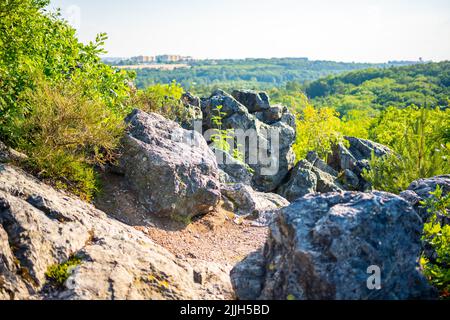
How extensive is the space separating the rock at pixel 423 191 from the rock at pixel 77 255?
333cm

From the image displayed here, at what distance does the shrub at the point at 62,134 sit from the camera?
741cm

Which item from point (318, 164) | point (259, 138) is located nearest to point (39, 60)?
point (259, 138)

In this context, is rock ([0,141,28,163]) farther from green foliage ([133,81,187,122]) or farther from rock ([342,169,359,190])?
rock ([342,169,359,190])

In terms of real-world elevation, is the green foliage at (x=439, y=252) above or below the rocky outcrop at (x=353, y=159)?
above

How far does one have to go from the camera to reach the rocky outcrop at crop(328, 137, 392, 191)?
1961 cm

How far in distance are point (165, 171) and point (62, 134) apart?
220cm

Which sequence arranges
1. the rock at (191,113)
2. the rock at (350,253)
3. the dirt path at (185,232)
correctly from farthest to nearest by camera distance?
the rock at (191,113)
the dirt path at (185,232)
the rock at (350,253)

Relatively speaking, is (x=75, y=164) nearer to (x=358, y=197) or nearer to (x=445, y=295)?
(x=358, y=197)

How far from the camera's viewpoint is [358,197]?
17.0 ft

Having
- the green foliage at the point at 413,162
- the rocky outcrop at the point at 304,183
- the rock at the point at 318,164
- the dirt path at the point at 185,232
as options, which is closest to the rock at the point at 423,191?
the green foliage at the point at 413,162

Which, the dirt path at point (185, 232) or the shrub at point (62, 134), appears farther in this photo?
the dirt path at point (185, 232)

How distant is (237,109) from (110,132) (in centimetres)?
982

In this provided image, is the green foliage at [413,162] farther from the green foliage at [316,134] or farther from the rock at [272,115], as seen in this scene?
the green foliage at [316,134]

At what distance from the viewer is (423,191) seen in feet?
24.6
